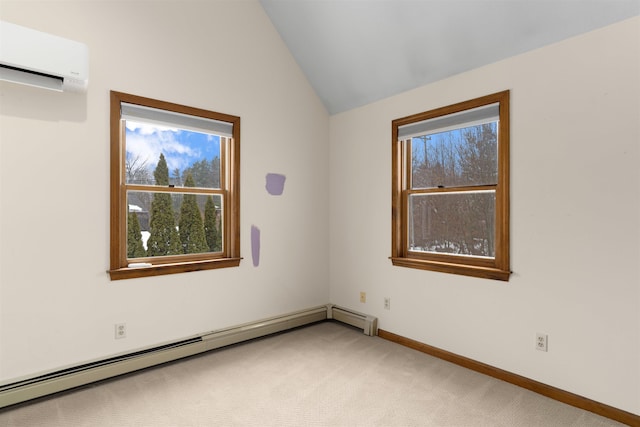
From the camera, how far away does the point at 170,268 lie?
287cm

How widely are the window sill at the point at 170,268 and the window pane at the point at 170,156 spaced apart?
69 centimetres

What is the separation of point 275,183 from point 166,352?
5.93 feet

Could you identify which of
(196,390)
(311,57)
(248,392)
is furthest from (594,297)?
(311,57)

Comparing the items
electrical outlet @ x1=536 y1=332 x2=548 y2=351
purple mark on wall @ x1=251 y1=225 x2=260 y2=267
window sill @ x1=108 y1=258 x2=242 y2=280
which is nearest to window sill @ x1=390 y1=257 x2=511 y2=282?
electrical outlet @ x1=536 y1=332 x2=548 y2=351

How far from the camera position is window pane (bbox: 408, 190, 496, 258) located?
9.14 feet

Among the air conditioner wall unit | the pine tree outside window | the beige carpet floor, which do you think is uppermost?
the air conditioner wall unit

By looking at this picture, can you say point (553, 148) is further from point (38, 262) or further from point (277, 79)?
point (38, 262)

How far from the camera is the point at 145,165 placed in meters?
2.86

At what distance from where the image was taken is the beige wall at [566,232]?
2.06m

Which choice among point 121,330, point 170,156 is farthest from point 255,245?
point 121,330

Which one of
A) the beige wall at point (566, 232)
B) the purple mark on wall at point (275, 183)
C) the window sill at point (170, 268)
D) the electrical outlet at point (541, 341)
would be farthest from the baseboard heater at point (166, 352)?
the electrical outlet at point (541, 341)

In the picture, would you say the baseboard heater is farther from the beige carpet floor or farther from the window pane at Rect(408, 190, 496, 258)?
the window pane at Rect(408, 190, 496, 258)

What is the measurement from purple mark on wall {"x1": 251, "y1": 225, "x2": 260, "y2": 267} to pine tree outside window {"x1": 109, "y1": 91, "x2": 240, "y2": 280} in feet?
0.56

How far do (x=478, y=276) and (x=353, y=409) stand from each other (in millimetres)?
1380
